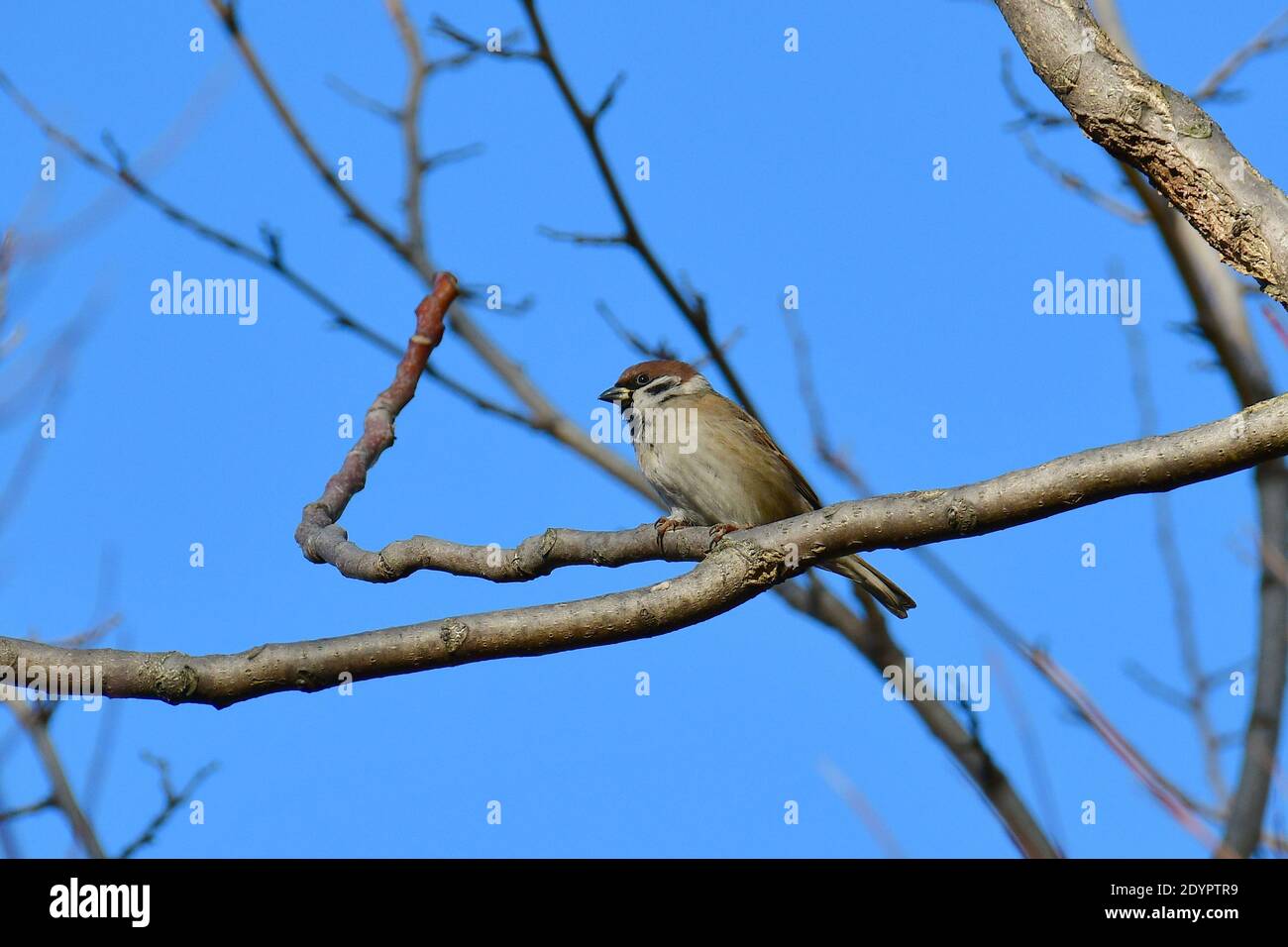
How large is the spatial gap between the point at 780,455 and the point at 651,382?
0.77 m

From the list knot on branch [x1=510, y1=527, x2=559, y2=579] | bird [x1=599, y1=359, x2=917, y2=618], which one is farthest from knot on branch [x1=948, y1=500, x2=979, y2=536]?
bird [x1=599, y1=359, x2=917, y2=618]

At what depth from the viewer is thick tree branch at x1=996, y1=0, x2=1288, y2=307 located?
3.00 meters

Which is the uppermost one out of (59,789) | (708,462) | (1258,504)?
(708,462)

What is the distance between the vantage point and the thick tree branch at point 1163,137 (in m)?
3.00

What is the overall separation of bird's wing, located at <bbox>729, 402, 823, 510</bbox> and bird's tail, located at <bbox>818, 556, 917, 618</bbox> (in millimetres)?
653

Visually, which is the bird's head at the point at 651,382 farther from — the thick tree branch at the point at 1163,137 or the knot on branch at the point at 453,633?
the knot on branch at the point at 453,633

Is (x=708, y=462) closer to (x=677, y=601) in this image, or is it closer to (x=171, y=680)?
(x=677, y=601)

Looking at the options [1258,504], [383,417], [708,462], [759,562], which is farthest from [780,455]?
[759,562]

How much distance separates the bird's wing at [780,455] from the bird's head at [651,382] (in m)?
0.34

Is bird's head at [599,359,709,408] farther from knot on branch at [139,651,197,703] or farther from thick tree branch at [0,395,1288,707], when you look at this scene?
knot on branch at [139,651,197,703]

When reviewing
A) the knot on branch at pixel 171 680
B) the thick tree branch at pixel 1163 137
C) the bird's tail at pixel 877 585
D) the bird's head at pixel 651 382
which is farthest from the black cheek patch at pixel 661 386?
the knot on branch at pixel 171 680

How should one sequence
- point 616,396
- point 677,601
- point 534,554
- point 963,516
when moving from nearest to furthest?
point 963,516 → point 677,601 → point 534,554 → point 616,396

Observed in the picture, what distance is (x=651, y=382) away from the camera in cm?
638
